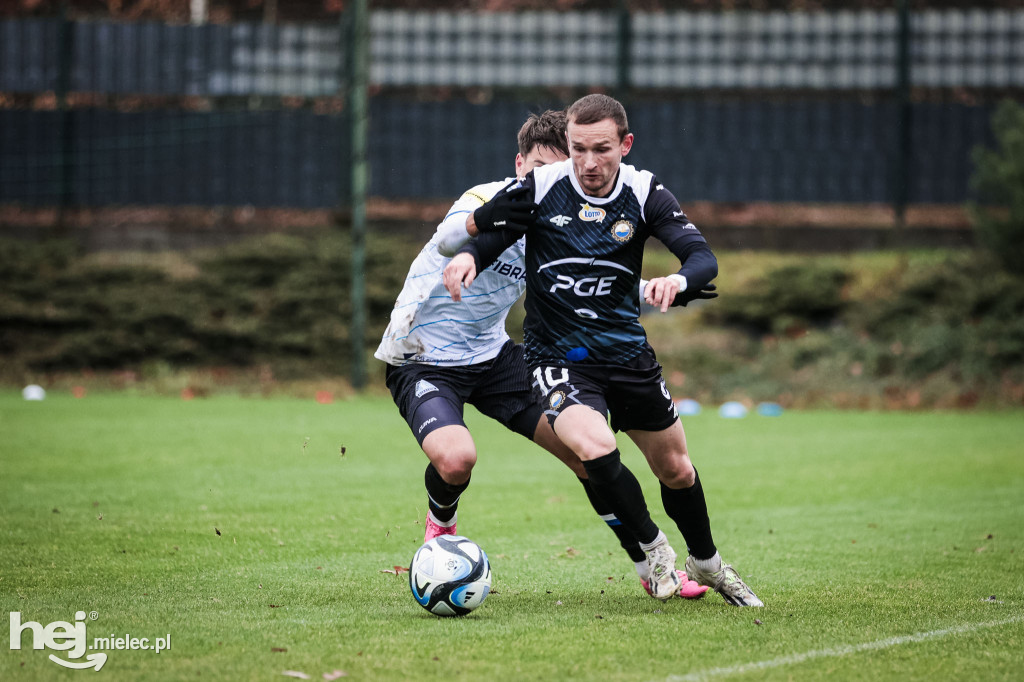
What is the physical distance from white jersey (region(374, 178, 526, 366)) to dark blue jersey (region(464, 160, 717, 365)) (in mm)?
602

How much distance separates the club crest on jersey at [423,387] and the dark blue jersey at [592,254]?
0.69 meters

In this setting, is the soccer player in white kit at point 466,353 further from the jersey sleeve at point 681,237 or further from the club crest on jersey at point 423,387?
the jersey sleeve at point 681,237

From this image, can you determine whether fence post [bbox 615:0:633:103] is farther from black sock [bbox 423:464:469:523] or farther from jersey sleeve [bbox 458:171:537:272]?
jersey sleeve [bbox 458:171:537:272]

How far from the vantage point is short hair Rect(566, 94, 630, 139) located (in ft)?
17.2

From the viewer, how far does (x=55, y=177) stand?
773 inches

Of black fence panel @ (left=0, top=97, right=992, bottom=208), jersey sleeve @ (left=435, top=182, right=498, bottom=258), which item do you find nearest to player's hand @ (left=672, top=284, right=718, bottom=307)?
jersey sleeve @ (left=435, top=182, right=498, bottom=258)

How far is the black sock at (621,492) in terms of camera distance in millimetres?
5309

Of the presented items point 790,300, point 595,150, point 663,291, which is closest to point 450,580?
point 663,291

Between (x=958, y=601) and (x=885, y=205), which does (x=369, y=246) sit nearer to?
(x=885, y=205)

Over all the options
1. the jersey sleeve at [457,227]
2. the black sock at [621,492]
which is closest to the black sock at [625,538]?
the black sock at [621,492]

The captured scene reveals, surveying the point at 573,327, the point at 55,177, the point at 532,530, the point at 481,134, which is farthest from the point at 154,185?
the point at 573,327

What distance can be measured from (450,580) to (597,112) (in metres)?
2.09

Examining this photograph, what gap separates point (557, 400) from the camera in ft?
17.6

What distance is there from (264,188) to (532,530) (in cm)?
1319
